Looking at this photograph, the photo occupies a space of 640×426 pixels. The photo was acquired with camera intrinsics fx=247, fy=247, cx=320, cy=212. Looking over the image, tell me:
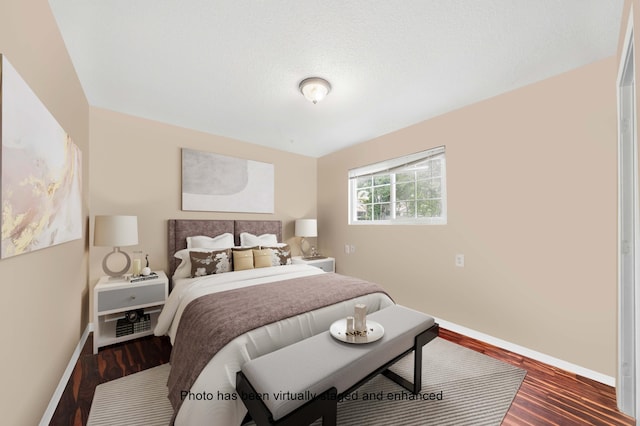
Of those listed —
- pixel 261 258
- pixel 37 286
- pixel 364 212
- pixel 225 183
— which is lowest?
pixel 261 258

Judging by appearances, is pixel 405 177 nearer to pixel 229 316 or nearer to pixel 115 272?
pixel 229 316

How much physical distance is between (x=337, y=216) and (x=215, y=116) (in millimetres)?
2306

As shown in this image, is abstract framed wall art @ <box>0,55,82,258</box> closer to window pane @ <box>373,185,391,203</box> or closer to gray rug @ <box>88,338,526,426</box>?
gray rug @ <box>88,338,526,426</box>

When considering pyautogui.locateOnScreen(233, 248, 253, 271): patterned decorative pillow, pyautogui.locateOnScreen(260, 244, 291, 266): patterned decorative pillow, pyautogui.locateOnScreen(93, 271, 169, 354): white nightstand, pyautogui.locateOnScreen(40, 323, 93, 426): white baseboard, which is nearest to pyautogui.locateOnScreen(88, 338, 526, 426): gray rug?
pyautogui.locateOnScreen(40, 323, 93, 426): white baseboard

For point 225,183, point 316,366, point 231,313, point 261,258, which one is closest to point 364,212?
point 261,258

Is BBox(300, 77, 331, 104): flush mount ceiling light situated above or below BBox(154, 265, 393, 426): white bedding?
above

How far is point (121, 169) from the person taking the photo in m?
2.77

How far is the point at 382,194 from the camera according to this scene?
3.59 m

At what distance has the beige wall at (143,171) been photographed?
105 inches

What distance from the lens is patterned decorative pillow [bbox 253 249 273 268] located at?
9.86 ft

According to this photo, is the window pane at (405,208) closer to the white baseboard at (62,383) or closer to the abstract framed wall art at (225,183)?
the abstract framed wall art at (225,183)

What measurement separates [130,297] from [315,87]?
8.57 ft

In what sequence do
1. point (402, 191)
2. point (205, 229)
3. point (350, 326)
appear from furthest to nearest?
point (402, 191) < point (205, 229) < point (350, 326)

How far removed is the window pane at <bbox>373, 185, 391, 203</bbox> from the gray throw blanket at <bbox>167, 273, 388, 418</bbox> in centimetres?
159
